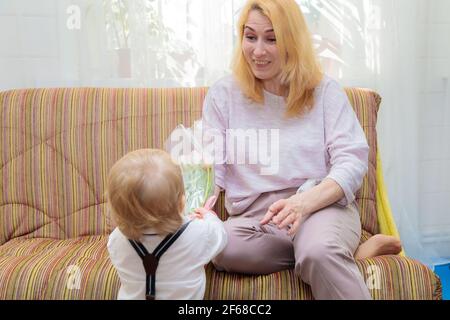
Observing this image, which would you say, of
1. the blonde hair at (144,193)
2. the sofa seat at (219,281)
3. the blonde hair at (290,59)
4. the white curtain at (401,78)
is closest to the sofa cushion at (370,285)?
the sofa seat at (219,281)

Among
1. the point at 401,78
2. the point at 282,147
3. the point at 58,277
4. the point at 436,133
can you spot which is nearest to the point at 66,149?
the point at 58,277

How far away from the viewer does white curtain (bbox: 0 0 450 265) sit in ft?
6.02

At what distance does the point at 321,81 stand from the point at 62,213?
36.5 inches

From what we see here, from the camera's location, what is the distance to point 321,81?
1.44m

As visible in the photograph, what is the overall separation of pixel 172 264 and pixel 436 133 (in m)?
1.51

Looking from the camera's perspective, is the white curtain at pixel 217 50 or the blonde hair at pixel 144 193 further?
the white curtain at pixel 217 50

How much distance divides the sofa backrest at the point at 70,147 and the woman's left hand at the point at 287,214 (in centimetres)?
46

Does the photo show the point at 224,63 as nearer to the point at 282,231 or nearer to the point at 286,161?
the point at 286,161

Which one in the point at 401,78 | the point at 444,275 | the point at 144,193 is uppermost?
the point at 401,78

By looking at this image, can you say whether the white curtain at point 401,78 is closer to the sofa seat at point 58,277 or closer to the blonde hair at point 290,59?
the blonde hair at point 290,59

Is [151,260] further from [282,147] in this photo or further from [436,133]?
[436,133]

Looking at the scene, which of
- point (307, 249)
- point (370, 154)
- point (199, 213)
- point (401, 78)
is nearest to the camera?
point (307, 249)

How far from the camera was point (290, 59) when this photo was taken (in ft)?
4.59

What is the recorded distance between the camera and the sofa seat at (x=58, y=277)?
Result: 3.94 feet
